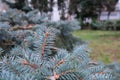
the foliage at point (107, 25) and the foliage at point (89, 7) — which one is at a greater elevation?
the foliage at point (89, 7)

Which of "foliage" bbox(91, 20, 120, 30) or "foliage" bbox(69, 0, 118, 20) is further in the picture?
"foliage" bbox(69, 0, 118, 20)

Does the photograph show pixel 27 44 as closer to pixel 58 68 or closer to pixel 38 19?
pixel 58 68

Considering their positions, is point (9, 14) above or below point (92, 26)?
above

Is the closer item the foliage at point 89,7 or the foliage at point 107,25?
the foliage at point 107,25

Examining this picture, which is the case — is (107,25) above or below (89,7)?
below

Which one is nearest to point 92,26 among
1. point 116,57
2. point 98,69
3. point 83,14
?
point 83,14

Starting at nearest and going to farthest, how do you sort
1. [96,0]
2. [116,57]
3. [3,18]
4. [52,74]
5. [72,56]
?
[52,74] → [72,56] → [3,18] → [116,57] → [96,0]

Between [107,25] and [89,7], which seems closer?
[107,25]

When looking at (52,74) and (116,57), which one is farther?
(116,57)

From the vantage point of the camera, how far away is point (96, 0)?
1500 cm

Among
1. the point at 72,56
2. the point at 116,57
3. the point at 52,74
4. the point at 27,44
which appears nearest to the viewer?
the point at 52,74

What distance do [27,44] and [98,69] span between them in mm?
450

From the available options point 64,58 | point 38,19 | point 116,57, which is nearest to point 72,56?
point 64,58

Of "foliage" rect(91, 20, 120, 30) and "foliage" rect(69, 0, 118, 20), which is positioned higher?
"foliage" rect(69, 0, 118, 20)
